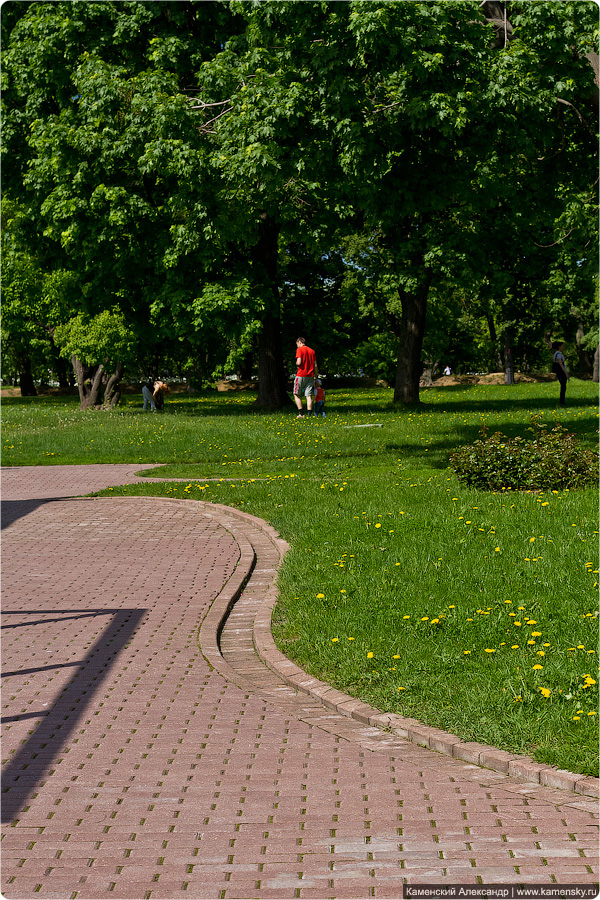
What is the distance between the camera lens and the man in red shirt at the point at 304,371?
2158 cm

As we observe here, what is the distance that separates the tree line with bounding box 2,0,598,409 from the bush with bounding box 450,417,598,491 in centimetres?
522

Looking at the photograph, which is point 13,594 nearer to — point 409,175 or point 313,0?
point 313,0

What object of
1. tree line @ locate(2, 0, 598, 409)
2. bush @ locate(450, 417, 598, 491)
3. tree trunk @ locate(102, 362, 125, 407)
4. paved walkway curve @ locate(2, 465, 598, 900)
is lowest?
paved walkway curve @ locate(2, 465, 598, 900)

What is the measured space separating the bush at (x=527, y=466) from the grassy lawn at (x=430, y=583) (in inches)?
15.0

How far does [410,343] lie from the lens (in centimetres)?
2859

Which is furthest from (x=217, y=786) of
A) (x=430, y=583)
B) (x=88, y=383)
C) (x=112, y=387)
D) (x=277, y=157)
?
(x=88, y=383)

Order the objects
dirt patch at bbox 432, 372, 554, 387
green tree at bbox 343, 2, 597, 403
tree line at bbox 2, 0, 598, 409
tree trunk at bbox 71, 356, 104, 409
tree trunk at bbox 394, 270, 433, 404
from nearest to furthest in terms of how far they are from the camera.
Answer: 1. green tree at bbox 343, 2, 597, 403
2. tree line at bbox 2, 0, 598, 409
3. tree trunk at bbox 394, 270, 433, 404
4. tree trunk at bbox 71, 356, 104, 409
5. dirt patch at bbox 432, 372, 554, 387

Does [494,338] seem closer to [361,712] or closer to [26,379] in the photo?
[26,379]

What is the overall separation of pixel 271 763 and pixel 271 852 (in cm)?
95

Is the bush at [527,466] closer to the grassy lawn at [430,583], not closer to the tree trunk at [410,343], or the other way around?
the grassy lawn at [430,583]

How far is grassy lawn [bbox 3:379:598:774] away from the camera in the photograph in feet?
17.8

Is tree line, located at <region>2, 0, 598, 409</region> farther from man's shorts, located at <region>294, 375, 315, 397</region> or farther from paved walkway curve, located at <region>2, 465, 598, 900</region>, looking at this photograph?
paved walkway curve, located at <region>2, 465, 598, 900</region>

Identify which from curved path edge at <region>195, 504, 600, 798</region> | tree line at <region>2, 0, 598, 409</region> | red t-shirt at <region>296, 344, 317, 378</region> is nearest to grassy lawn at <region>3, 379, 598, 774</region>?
curved path edge at <region>195, 504, 600, 798</region>

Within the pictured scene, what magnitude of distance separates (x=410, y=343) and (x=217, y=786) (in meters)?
24.7
